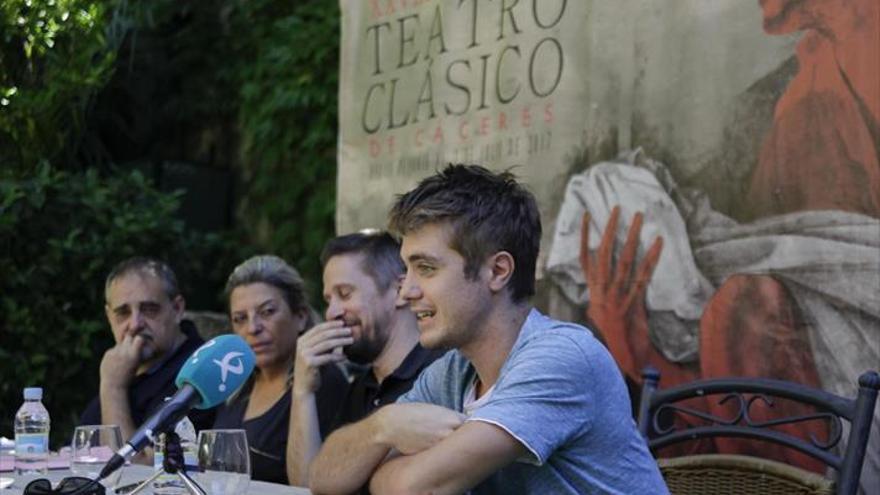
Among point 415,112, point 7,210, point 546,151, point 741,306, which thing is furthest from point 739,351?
point 7,210

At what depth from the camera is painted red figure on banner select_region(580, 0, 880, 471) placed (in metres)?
3.53

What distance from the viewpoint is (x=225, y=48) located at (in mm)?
7910

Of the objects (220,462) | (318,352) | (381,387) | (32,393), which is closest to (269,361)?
(318,352)

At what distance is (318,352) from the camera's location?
4121mm

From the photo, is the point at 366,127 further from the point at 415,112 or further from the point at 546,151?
the point at 546,151

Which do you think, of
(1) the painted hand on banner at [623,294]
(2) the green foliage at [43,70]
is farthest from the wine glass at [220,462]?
(2) the green foliage at [43,70]

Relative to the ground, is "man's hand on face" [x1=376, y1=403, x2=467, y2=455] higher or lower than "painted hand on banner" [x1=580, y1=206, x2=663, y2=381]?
lower

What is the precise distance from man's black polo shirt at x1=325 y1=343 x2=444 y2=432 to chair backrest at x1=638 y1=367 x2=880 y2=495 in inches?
28.8

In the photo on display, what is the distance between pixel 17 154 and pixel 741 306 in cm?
425

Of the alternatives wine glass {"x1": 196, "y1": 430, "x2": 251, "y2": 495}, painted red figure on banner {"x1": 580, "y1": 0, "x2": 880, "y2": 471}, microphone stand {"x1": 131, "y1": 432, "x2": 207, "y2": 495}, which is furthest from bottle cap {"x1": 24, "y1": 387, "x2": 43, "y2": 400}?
painted red figure on banner {"x1": 580, "y1": 0, "x2": 880, "y2": 471}

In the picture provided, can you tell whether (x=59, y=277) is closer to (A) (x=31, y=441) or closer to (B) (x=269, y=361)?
(B) (x=269, y=361)

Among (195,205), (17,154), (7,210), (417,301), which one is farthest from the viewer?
(195,205)

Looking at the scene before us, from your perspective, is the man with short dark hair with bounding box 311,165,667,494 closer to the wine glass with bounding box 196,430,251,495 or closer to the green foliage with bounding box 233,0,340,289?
the wine glass with bounding box 196,430,251,495

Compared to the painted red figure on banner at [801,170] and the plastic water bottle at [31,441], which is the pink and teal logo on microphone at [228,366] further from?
the painted red figure on banner at [801,170]
